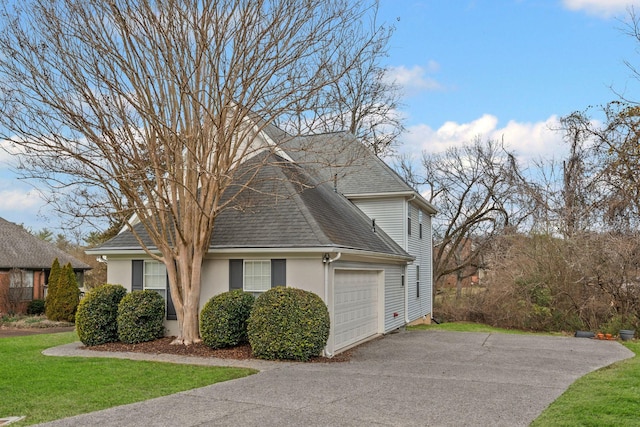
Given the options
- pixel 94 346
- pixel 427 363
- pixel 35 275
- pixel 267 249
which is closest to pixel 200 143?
pixel 267 249

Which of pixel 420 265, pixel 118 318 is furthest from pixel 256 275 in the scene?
pixel 420 265

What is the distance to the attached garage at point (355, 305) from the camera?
1320cm

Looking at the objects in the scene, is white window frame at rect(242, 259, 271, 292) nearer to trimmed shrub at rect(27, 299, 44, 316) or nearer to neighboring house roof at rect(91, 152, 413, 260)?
neighboring house roof at rect(91, 152, 413, 260)

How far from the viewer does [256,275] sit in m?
13.3

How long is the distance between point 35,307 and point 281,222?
56.3ft

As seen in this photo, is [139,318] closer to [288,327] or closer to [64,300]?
[288,327]

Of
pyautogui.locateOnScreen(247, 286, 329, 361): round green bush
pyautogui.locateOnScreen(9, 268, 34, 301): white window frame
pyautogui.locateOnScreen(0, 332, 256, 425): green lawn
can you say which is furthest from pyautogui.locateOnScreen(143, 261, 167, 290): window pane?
pyautogui.locateOnScreen(9, 268, 34, 301): white window frame

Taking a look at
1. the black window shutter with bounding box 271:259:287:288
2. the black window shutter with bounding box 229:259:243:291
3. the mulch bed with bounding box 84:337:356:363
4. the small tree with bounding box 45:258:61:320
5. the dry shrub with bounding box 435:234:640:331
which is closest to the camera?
the mulch bed with bounding box 84:337:356:363

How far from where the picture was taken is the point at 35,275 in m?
27.2

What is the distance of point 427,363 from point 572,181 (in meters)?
18.3

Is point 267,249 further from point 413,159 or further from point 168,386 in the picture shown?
point 413,159

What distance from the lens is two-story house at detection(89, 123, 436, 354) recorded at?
1277cm

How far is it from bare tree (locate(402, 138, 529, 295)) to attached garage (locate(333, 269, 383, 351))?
1545 cm

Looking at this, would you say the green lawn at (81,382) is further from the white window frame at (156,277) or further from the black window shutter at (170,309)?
the white window frame at (156,277)
